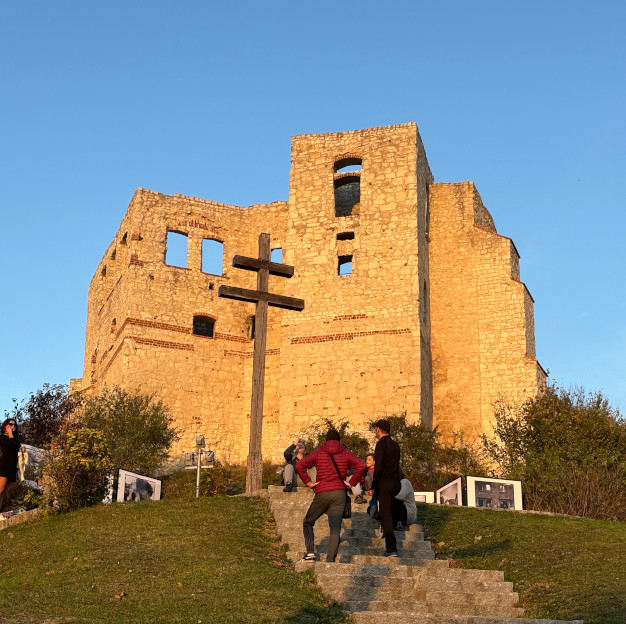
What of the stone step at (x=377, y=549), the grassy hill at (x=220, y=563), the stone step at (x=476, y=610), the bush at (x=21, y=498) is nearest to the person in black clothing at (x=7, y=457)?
the grassy hill at (x=220, y=563)

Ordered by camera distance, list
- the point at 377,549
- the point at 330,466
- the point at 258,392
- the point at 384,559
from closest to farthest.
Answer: the point at 330,466, the point at 384,559, the point at 377,549, the point at 258,392

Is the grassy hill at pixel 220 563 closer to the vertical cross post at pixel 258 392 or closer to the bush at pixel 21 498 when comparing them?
the vertical cross post at pixel 258 392

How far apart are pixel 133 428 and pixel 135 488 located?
879 cm

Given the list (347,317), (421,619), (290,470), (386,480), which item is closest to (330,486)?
(386,480)

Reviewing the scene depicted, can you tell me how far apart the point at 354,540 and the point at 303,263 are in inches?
720

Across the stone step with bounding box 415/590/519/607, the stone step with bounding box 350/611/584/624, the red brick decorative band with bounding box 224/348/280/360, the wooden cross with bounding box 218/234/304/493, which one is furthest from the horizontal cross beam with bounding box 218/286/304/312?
the red brick decorative band with bounding box 224/348/280/360

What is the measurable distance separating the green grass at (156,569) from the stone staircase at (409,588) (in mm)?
324

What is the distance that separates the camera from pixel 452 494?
20844 mm

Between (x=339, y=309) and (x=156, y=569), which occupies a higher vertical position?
(x=339, y=309)

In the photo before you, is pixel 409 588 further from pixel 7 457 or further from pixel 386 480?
pixel 7 457

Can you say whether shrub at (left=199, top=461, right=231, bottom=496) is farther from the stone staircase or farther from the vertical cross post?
the stone staircase

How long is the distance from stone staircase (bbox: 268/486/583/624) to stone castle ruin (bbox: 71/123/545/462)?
15.9m

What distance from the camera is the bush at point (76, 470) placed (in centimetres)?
1747

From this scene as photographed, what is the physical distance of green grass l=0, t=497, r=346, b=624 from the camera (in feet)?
36.3
